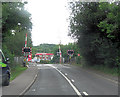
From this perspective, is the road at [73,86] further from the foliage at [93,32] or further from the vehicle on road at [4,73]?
the foliage at [93,32]

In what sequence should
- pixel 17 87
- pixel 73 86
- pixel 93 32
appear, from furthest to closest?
pixel 93 32 < pixel 73 86 < pixel 17 87

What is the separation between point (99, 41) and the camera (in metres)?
25.4

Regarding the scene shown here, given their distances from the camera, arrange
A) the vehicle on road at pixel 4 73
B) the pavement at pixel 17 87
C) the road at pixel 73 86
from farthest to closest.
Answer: the vehicle on road at pixel 4 73 → the road at pixel 73 86 → the pavement at pixel 17 87

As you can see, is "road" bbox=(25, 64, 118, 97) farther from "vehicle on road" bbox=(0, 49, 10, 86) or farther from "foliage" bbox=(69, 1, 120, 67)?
"foliage" bbox=(69, 1, 120, 67)

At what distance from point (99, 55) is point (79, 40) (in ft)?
13.9

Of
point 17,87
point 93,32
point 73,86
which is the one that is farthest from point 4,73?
point 93,32

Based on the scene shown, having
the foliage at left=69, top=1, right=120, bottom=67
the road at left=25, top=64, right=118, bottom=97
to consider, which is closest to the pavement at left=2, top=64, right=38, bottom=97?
the road at left=25, top=64, right=118, bottom=97

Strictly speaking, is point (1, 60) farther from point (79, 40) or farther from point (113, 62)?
point (79, 40)

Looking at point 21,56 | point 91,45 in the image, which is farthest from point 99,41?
point 21,56

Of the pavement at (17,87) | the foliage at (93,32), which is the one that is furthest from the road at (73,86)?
the foliage at (93,32)

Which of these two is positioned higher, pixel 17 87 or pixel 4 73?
pixel 4 73

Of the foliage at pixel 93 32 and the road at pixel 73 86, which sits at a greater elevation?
the foliage at pixel 93 32

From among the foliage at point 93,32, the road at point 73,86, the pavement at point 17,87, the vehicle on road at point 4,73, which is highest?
the foliage at point 93,32

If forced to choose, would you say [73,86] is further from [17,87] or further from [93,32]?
[93,32]
